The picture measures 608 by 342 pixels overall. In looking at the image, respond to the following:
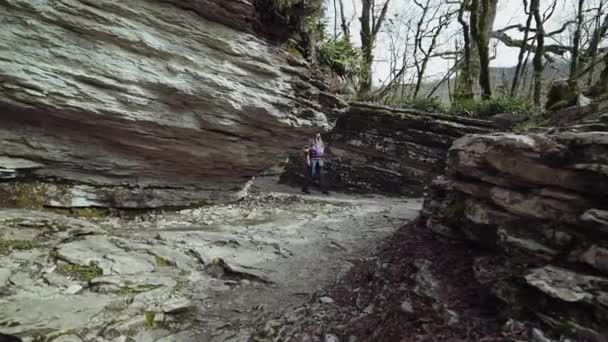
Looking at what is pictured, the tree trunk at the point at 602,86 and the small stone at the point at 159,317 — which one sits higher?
the tree trunk at the point at 602,86

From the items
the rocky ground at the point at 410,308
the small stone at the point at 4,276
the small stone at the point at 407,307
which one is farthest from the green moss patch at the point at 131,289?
the small stone at the point at 407,307

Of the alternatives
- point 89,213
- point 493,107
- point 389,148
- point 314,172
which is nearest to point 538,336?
point 89,213

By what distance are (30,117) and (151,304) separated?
12.2 ft

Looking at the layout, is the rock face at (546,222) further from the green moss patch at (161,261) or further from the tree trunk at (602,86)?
the tree trunk at (602,86)

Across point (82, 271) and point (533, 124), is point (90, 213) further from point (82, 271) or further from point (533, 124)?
point (533, 124)

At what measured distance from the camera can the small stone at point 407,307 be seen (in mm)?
3477

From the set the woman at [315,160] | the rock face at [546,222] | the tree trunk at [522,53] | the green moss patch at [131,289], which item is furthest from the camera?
the tree trunk at [522,53]

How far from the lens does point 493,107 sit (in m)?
12.2

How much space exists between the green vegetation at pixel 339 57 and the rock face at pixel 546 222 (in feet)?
17.0

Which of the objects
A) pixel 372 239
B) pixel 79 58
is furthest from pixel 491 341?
pixel 79 58

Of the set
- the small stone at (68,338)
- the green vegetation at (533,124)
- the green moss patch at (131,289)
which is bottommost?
the small stone at (68,338)

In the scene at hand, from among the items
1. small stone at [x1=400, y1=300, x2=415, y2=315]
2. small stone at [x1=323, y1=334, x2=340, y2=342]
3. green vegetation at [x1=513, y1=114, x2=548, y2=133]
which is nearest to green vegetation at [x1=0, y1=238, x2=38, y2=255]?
small stone at [x1=323, y1=334, x2=340, y2=342]

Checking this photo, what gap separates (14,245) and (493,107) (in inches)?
530

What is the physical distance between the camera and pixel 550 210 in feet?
11.1
